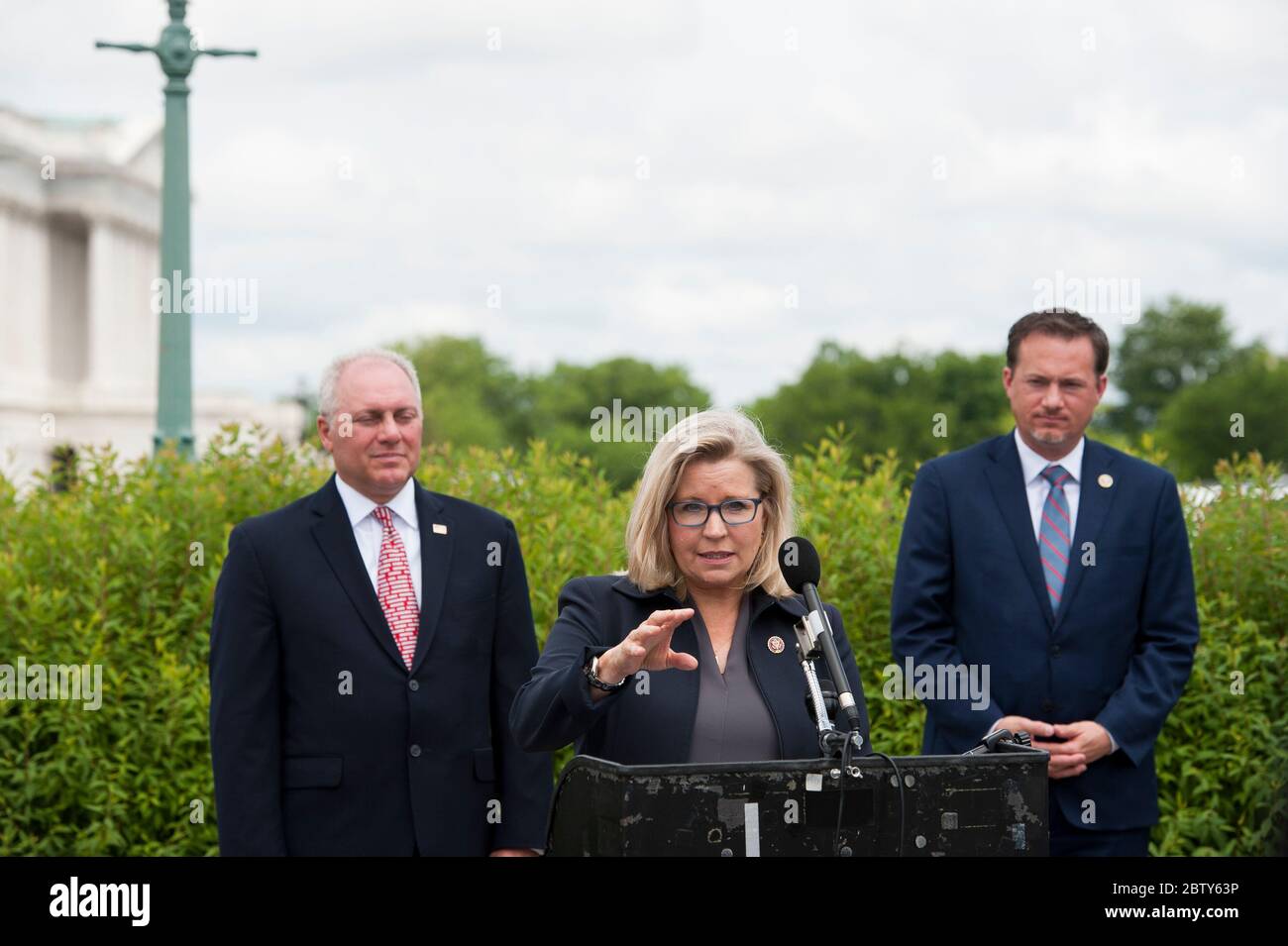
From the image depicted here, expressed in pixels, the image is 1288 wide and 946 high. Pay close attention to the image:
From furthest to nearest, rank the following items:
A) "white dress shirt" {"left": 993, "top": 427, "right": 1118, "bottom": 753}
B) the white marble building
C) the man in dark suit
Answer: the white marble building → "white dress shirt" {"left": 993, "top": 427, "right": 1118, "bottom": 753} → the man in dark suit

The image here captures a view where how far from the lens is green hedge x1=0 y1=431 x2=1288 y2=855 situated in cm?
673

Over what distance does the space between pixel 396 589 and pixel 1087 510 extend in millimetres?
2234

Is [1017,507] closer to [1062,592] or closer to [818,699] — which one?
[1062,592]

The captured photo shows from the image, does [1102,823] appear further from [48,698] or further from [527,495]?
[48,698]

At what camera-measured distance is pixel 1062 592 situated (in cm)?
516

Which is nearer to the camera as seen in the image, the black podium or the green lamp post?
the black podium

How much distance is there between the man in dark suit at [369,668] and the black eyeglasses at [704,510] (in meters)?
1.21

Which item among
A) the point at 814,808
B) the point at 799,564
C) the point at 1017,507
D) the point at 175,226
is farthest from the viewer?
the point at 175,226

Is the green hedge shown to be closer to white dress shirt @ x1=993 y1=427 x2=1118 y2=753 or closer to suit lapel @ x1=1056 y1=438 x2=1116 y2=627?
white dress shirt @ x1=993 y1=427 x2=1118 y2=753

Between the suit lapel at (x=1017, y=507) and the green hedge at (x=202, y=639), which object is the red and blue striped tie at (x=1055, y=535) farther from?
the green hedge at (x=202, y=639)

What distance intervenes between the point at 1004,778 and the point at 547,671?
1135 mm

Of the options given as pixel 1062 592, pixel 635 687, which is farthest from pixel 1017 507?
pixel 635 687

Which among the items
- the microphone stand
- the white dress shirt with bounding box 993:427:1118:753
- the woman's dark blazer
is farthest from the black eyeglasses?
the white dress shirt with bounding box 993:427:1118:753
